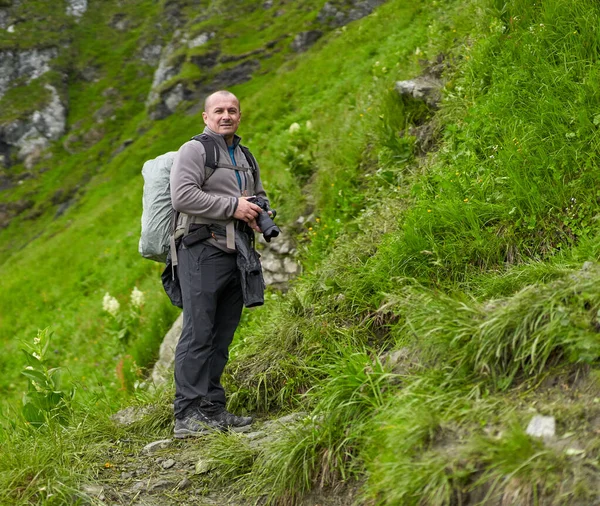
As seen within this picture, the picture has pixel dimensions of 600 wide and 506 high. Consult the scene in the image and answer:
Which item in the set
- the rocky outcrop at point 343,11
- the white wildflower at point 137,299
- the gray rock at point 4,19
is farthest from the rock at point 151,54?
the white wildflower at point 137,299

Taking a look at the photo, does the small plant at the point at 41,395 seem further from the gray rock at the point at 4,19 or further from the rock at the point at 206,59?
the gray rock at the point at 4,19

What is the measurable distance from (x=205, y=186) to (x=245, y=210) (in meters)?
0.45

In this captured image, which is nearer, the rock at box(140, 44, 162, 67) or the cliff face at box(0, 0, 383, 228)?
the cliff face at box(0, 0, 383, 228)

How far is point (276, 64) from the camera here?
53.6 m

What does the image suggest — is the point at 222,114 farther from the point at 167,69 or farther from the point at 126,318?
the point at 167,69

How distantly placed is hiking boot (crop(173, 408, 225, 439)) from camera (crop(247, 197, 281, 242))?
1.64m

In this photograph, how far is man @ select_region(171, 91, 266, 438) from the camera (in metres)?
5.09

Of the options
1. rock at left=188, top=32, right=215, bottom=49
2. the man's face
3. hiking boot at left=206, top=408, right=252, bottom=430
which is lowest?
rock at left=188, top=32, right=215, bottom=49

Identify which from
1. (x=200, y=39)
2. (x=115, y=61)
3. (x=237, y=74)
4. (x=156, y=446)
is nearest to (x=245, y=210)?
(x=156, y=446)

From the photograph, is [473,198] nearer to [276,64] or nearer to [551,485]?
[551,485]

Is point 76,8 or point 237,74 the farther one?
point 76,8

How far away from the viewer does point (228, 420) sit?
17.3 feet

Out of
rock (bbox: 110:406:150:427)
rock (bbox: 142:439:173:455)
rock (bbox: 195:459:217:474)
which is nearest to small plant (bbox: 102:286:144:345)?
rock (bbox: 110:406:150:427)

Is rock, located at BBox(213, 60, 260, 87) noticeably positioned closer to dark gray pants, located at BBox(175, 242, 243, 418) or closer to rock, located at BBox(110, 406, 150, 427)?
rock, located at BBox(110, 406, 150, 427)
